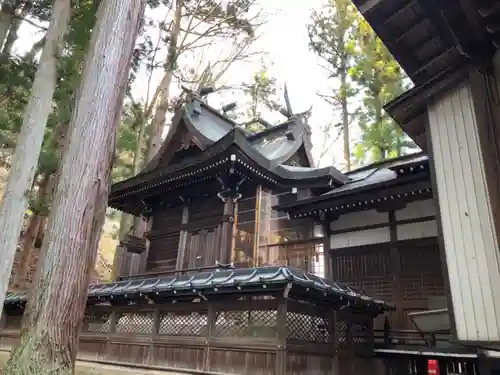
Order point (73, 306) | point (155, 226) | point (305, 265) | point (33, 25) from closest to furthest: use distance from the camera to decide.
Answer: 1. point (73, 306)
2. point (305, 265)
3. point (33, 25)
4. point (155, 226)

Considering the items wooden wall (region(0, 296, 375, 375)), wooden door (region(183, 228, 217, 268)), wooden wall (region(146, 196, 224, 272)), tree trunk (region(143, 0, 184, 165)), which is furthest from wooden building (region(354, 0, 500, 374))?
tree trunk (region(143, 0, 184, 165))

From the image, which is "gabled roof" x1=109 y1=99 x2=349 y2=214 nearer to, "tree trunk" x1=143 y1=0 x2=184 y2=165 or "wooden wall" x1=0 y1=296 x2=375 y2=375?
"wooden wall" x1=0 y1=296 x2=375 y2=375

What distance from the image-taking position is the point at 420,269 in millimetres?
7926

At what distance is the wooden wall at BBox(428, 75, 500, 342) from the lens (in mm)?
3676

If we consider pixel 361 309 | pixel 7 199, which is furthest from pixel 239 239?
pixel 7 199

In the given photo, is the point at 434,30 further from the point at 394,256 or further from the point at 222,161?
the point at 222,161

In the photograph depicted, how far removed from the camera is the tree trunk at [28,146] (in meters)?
7.50

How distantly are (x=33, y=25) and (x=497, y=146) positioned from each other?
1170 cm

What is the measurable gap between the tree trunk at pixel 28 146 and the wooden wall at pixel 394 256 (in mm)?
6695

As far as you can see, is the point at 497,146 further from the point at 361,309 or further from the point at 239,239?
the point at 239,239

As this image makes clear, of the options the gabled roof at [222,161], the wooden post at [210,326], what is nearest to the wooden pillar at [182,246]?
the gabled roof at [222,161]

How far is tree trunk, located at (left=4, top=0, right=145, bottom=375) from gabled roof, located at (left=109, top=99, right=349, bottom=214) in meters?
3.80

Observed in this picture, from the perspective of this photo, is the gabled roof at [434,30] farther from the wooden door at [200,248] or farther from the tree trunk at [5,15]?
the tree trunk at [5,15]

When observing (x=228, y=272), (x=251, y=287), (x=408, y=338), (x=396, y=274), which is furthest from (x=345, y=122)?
(x=251, y=287)
